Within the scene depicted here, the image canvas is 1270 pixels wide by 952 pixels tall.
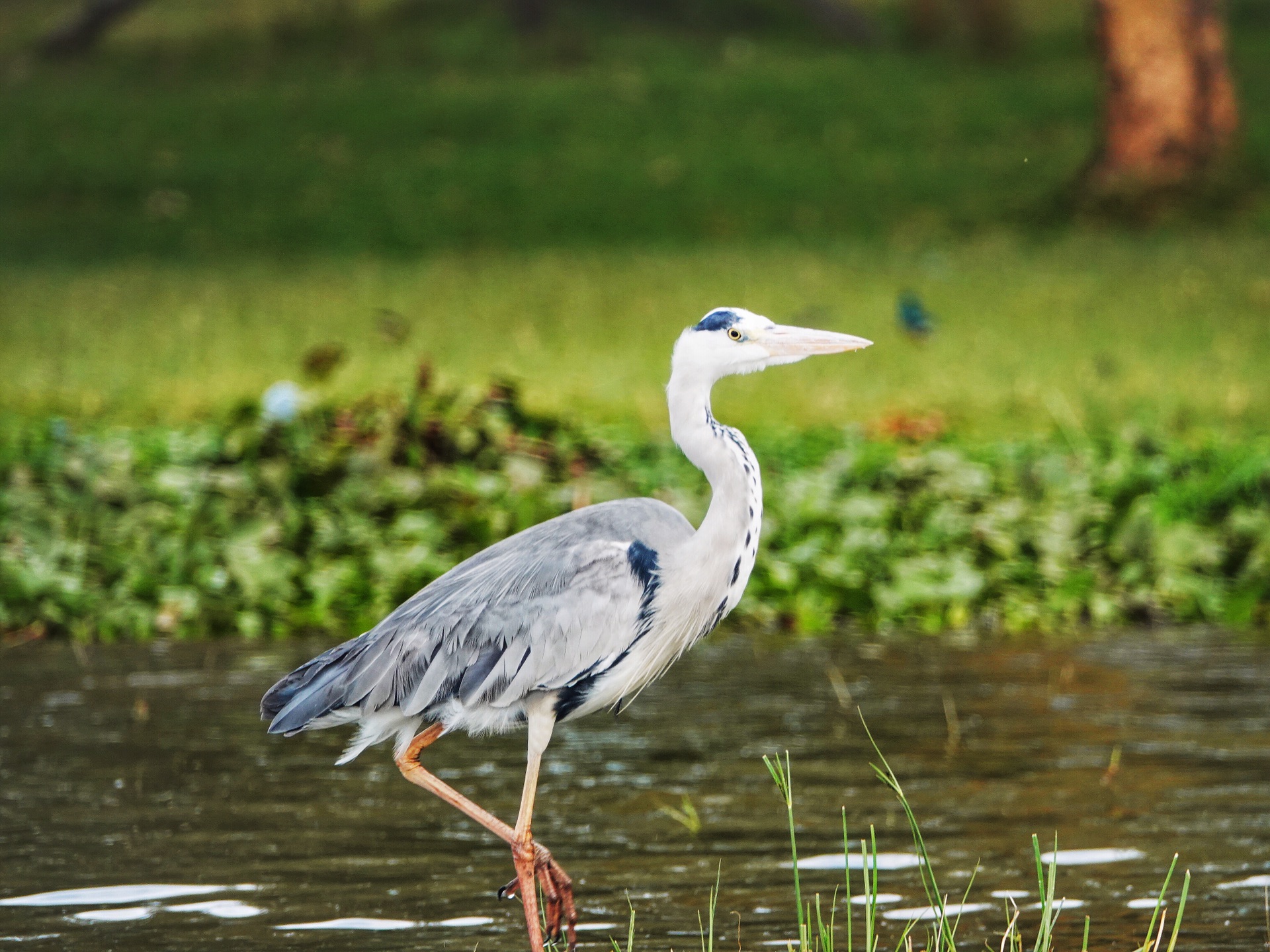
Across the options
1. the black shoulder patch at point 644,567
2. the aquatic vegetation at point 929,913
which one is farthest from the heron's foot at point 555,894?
the black shoulder patch at point 644,567

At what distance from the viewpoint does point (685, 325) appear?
13.6m

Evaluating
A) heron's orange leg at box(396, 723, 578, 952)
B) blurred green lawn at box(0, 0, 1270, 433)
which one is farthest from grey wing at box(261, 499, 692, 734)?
blurred green lawn at box(0, 0, 1270, 433)

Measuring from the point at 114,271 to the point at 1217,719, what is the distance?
11.8 m

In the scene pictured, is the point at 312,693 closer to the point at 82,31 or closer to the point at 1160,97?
the point at 1160,97

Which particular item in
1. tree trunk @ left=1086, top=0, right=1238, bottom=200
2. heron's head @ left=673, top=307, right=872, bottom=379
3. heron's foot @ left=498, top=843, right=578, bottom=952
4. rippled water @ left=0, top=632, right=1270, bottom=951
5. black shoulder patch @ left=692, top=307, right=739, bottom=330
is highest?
tree trunk @ left=1086, top=0, right=1238, bottom=200

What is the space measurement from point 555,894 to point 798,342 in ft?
4.12

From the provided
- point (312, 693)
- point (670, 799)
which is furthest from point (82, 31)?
point (312, 693)

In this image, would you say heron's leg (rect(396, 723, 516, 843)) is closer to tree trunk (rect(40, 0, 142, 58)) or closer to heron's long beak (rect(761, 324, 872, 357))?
heron's long beak (rect(761, 324, 872, 357))

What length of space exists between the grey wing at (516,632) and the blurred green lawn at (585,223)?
5.93m

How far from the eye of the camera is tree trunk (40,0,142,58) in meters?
24.9

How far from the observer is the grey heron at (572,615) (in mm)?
4266

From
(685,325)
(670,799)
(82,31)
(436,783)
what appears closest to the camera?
(436,783)

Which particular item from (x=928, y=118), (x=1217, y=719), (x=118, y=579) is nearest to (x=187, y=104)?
(x=928, y=118)

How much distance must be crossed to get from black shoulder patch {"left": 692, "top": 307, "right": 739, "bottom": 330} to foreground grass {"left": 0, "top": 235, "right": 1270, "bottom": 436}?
575 centimetres
